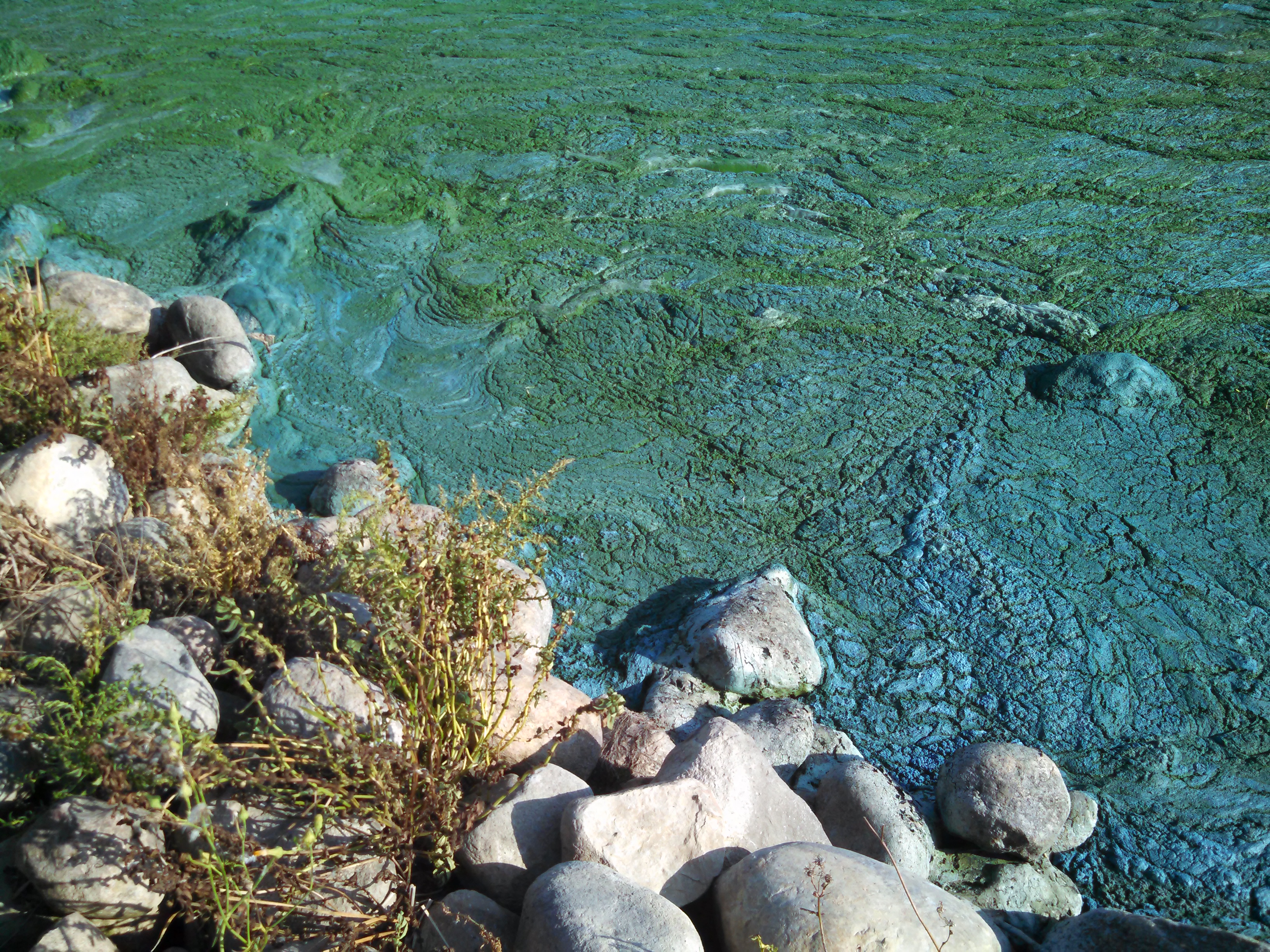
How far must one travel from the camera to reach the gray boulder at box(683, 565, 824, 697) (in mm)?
4168

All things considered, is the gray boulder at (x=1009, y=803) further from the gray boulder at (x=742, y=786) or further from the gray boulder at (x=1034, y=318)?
the gray boulder at (x=1034, y=318)

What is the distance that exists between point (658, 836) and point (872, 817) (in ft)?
3.15

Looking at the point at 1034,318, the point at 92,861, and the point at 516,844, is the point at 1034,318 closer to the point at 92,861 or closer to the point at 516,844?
the point at 516,844

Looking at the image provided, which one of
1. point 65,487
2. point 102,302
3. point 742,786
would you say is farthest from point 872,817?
point 102,302

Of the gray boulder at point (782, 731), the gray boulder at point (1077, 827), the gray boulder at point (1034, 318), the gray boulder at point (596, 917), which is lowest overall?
the gray boulder at point (1077, 827)

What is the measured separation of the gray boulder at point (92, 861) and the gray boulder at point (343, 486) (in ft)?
6.96

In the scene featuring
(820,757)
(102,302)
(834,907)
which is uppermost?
(102,302)

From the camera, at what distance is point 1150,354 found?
5.95m

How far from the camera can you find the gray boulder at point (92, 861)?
99.7 inches

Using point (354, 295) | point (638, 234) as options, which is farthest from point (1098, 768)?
point (354, 295)

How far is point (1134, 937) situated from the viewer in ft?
9.34

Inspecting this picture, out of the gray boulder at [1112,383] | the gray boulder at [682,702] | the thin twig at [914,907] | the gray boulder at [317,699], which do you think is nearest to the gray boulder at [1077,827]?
the thin twig at [914,907]

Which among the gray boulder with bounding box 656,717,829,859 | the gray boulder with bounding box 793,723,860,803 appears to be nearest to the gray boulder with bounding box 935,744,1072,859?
the gray boulder with bounding box 793,723,860,803

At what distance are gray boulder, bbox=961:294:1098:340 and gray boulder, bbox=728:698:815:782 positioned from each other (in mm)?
3315
